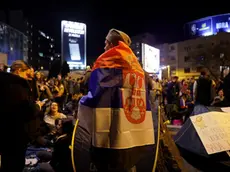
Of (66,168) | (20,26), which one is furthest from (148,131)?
(20,26)

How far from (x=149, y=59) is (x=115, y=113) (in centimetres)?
490

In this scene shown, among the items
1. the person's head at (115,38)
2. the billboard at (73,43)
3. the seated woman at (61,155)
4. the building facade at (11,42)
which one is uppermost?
the building facade at (11,42)

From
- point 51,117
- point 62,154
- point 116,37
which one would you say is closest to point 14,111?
point 116,37

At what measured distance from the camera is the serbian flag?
2209 mm

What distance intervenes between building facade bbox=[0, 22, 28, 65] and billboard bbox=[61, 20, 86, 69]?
29.2 m

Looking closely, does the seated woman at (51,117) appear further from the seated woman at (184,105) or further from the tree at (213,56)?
the tree at (213,56)

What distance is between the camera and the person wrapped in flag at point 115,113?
2.21 m

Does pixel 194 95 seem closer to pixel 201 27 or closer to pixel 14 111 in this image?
pixel 14 111

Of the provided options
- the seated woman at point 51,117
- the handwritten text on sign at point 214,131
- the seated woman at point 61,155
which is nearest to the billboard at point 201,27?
the seated woman at point 51,117

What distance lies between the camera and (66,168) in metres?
4.21

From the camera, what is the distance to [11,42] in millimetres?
A: 60219

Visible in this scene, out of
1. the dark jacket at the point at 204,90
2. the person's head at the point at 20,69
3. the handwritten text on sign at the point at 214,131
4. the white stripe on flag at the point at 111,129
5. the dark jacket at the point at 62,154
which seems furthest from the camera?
the dark jacket at the point at 204,90

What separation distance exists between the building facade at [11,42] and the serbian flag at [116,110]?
171ft

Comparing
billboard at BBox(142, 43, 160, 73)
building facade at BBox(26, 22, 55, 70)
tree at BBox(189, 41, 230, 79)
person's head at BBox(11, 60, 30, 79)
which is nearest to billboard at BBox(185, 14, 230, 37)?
tree at BBox(189, 41, 230, 79)
